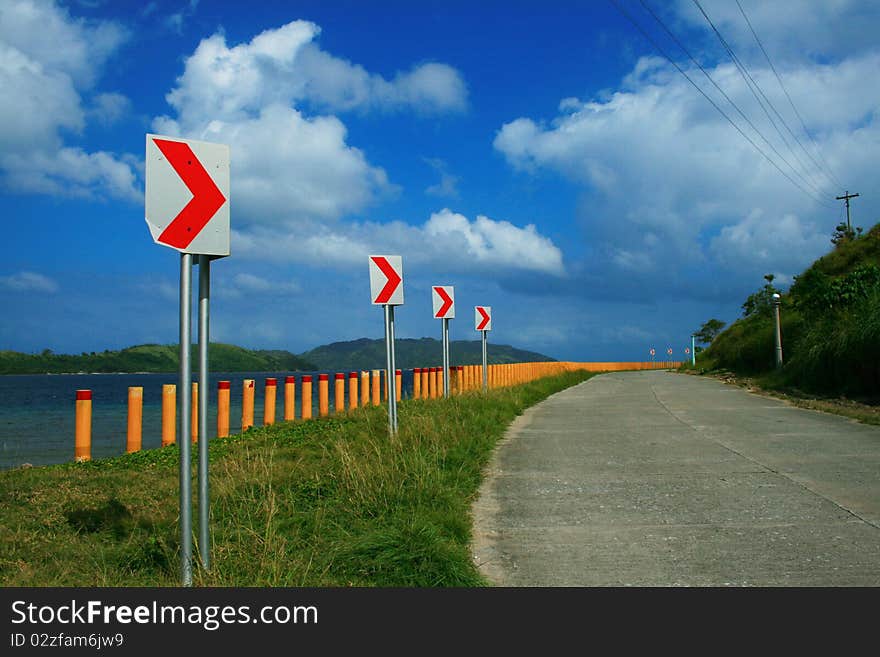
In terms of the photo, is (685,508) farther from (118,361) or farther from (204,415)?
(118,361)

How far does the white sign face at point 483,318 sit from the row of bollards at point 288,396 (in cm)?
182

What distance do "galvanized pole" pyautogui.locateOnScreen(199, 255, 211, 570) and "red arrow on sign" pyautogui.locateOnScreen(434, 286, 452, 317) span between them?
12.5 m

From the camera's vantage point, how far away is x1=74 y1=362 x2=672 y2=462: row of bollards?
12453 millimetres

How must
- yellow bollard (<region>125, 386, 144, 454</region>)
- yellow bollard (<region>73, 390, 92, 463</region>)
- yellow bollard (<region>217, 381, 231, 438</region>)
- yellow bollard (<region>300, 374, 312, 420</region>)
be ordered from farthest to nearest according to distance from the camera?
yellow bollard (<region>300, 374, 312, 420</region>) → yellow bollard (<region>217, 381, 231, 438</region>) → yellow bollard (<region>125, 386, 144, 454</region>) → yellow bollard (<region>73, 390, 92, 463</region>)

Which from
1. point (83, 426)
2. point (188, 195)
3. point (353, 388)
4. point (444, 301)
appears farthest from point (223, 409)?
point (188, 195)

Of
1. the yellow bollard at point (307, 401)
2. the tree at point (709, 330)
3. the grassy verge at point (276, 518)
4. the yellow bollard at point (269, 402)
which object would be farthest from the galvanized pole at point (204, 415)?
the tree at point (709, 330)

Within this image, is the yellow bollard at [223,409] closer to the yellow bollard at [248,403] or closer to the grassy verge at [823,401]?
the yellow bollard at [248,403]

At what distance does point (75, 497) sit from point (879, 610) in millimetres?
7934

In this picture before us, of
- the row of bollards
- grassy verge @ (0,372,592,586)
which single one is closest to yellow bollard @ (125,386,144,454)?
the row of bollards

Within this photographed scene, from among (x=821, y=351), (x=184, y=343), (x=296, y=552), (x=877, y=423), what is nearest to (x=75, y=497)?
(x=296, y=552)

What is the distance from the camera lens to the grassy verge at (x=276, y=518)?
4980mm

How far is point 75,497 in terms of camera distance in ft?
28.8

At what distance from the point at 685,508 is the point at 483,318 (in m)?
15.7

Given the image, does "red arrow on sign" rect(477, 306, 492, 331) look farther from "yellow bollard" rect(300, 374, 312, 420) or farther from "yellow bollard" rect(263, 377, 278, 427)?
"yellow bollard" rect(263, 377, 278, 427)
